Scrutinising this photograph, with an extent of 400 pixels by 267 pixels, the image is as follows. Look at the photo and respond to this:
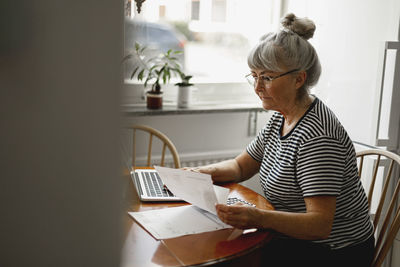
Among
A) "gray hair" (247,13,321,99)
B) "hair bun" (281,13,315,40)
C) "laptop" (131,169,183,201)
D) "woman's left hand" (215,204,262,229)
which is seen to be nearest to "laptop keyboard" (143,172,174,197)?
Answer: "laptop" (131,169,183,201)

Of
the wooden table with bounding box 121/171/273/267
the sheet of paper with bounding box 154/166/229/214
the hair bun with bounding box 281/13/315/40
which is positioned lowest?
the wooden table with bounding box 121/171/273/267

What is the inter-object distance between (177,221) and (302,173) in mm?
425

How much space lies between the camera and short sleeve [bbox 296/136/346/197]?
1.27 metres

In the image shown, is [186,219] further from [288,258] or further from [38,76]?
[38,76]

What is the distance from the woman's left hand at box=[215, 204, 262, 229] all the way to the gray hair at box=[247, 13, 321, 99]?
56cm

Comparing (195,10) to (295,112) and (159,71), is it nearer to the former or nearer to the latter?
(159,71)

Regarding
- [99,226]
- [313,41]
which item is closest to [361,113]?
[313,41]

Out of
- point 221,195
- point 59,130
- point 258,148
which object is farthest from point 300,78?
point 59,130

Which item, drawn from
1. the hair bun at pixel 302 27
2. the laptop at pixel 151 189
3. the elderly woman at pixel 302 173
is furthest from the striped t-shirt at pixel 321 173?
the laptop at pixel 151 189

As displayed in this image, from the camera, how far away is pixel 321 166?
51.0 inches

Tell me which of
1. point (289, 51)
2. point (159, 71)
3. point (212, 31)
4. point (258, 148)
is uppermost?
point (212, 31)

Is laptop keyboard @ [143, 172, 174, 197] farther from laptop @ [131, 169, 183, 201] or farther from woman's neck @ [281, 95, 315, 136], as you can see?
woman's neck @ [281, 95, 315, 136]

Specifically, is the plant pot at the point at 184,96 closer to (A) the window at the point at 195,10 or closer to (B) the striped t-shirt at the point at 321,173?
(A) the window at the point at 195,10

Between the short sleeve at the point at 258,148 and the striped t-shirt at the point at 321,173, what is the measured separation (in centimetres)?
12
